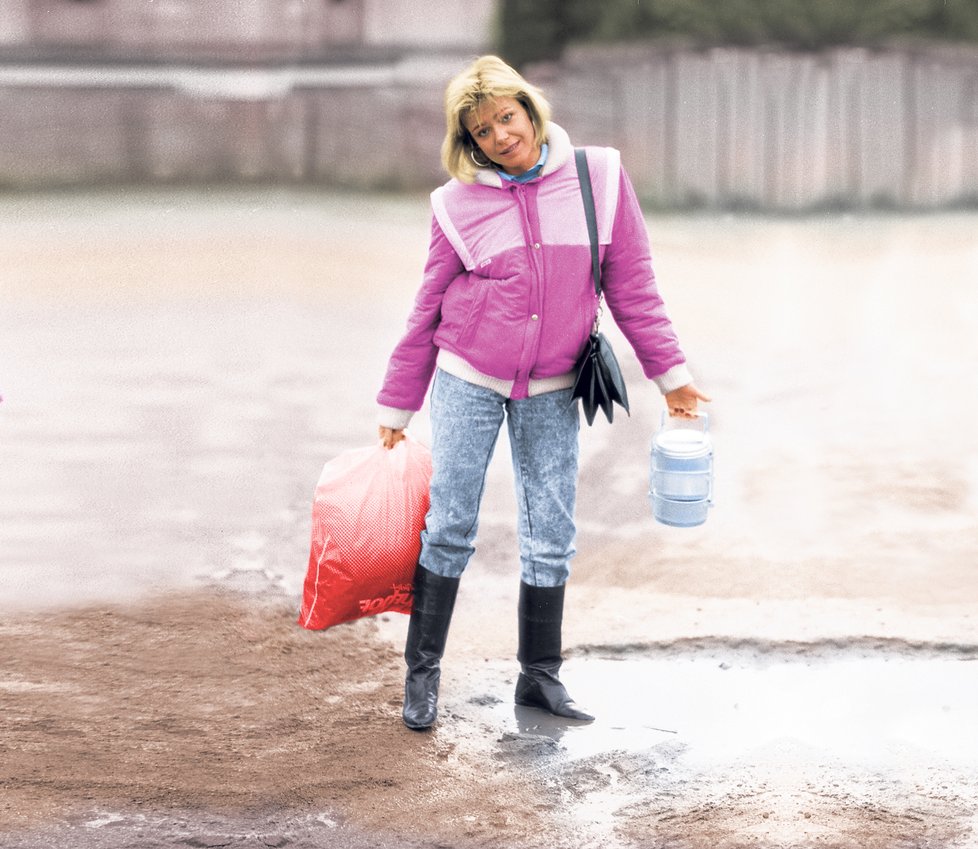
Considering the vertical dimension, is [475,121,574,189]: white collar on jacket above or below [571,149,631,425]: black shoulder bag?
above

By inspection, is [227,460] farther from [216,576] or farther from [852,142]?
[852,142]

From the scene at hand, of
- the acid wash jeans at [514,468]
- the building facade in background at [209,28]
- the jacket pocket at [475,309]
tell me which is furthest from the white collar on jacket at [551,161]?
the building facade in background at [209,28]

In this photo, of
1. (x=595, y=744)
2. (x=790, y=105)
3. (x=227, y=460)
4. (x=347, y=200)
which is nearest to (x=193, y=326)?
(x=227, y=460)

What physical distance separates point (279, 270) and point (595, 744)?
20.8ft

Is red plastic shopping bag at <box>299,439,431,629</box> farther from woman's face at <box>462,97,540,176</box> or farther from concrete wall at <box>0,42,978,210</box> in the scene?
concrete wall at <box>0,42,978,210</box>

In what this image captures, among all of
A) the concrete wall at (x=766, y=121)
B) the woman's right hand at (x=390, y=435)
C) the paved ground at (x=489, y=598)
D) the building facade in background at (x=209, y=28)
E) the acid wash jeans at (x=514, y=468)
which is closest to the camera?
the paved ground at (x=489, y=598)

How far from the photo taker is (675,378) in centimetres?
383

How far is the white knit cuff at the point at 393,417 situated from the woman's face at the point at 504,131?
26.8 inches

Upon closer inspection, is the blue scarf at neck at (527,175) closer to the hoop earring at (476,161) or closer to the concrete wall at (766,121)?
the hoop earring at (476,161)

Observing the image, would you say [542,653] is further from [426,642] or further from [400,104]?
[400,104]

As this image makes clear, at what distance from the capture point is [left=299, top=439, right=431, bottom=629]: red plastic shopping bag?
3965 millimetres

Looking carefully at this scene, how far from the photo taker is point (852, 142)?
1041 cm

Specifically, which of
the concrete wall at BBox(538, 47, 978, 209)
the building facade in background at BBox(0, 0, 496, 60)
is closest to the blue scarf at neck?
the concrete wall at BBox(538, 47, 978, 209)

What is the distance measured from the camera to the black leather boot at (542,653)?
4.00m
